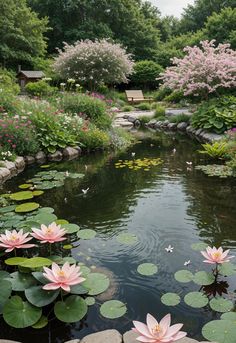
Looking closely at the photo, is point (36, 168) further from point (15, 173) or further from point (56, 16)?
point (56, 16)

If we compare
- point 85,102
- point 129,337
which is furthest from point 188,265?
point 85,102

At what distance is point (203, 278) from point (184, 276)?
18 cm

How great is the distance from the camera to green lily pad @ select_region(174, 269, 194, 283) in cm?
333

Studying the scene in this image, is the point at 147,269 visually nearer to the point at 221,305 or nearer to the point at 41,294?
the point at 221,305

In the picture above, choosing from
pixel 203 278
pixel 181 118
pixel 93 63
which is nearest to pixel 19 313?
pixel 203 278

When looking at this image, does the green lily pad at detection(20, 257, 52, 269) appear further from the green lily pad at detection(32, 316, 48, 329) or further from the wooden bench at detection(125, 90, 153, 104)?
the wooden bench at detection(125, 90, 153, 104)

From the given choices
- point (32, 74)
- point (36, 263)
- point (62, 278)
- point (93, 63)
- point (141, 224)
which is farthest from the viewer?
point (32, 74)

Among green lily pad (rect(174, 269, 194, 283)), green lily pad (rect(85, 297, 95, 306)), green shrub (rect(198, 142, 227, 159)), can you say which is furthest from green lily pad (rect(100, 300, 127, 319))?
green shrub (rect(198, 142, 227, 159))

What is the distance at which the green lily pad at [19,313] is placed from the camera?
8.37ft

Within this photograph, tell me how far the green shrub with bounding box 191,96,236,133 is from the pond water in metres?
3.20

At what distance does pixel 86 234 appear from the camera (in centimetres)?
432

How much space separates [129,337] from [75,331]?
0.52 metres

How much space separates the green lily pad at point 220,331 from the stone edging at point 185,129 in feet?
27.6

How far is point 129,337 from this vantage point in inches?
96.7
